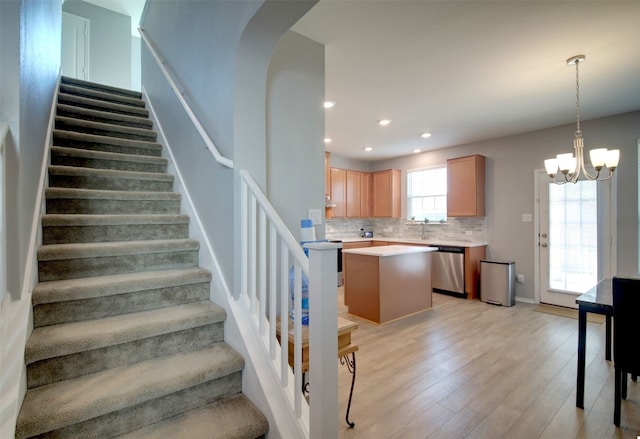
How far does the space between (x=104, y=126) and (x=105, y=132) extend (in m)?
0.08

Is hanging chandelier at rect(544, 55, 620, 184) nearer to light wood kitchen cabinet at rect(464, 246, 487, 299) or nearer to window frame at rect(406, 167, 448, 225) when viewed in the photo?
light wood kitchen cabinet at rect(464, 246, 487, 299)

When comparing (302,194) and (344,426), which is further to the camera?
(302,194)

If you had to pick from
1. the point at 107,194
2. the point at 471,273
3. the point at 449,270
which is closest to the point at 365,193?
the point at 449,270

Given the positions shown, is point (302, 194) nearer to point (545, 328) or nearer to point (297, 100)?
point (297, 100)

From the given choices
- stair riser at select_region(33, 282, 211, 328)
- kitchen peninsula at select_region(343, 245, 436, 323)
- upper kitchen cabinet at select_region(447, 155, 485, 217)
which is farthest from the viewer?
upper kitchen cabinet at select_region(447, 155, 485, 217)

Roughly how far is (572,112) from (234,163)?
4.40 m

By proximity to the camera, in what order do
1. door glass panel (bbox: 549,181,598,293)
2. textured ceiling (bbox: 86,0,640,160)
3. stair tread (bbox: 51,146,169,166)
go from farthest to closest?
door glass panel (bbox: 549,181,598,293) → stair tread (bbox: 51,146,169,166) → textured ceiling (bbox: 86,0,640,160)

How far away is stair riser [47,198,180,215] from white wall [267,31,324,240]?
934 mm

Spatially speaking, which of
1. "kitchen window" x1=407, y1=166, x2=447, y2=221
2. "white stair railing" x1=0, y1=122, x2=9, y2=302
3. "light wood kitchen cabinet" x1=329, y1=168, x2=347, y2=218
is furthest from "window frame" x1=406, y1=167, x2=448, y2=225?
"white stair railing" x1=0, y1=122, x2=9, y2=302

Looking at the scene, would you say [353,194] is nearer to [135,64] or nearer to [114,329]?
[135,64]

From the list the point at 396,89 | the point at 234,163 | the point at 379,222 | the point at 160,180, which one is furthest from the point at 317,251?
the point at 379,222

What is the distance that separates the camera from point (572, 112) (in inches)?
152

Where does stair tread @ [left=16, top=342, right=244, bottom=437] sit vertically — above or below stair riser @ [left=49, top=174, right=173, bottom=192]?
below

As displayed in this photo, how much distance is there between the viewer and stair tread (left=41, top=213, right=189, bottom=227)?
6.00 feet
